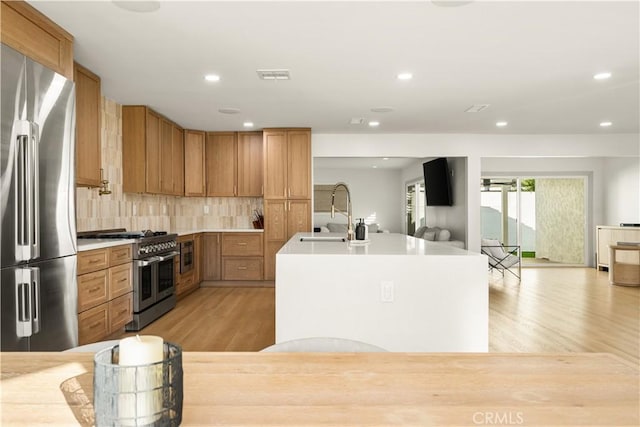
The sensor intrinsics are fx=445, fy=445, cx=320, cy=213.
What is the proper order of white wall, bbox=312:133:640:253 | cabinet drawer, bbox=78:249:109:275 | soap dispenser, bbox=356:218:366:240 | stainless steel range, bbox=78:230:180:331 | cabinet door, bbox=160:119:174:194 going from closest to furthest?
cabinet drawer, bbox=78:249:109:275 < soap dispenser, bbox=356:218:366:240 < stainless steel range, bbox=78:230:180:331 < cabinet door, bbox=160:119:174:194 < white wall, bbox=312:133:640:253

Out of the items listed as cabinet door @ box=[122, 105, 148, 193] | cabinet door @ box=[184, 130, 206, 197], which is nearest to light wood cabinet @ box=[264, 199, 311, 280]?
cabinet door @ box=[184, 130, 206, 197]

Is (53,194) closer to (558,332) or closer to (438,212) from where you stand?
(558,332)

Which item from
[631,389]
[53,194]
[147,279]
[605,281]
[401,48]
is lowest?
[605,281]

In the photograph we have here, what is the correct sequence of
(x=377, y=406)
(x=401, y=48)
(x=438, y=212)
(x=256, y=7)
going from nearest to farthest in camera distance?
(x=377, y=406) → (x=256, y=7) → (x=401, y=48) → (x=438, y=212)

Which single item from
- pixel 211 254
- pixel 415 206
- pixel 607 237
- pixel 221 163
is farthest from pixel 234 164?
pixel 607 237

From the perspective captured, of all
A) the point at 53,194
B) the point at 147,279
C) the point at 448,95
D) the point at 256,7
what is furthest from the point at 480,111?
the point at 53,194

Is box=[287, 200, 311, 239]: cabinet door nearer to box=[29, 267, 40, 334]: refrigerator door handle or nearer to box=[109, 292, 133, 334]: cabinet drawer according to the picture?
box=[109, 292, 133, 334]: cabinet drawer

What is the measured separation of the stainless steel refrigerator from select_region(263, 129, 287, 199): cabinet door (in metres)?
3.71

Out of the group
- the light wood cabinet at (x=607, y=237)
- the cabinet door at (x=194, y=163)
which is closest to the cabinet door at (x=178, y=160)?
the cabinet door at (x=194, y=163)

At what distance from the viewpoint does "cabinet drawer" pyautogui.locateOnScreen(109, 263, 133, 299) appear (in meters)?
3.75

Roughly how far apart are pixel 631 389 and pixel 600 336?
3.71 metres

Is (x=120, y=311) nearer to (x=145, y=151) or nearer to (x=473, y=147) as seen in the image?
(x=145, y=151)

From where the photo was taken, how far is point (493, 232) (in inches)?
381

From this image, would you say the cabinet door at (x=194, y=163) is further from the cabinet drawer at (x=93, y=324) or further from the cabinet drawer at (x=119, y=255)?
the cabinet drawer at (x=93, y=324)
